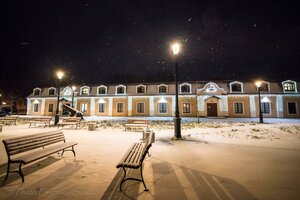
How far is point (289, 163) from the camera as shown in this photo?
4.40 m

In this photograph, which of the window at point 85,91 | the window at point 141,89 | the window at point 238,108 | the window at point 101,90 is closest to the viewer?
the window at point 238,108

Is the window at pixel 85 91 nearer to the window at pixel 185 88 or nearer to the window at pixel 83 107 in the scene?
the window at pixel 83 107

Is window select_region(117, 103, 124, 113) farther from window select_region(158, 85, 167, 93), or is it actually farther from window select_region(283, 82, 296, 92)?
window select_region(283, 82, 296, 92)

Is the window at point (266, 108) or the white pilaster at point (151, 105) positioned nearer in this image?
the window at point (266, 108)

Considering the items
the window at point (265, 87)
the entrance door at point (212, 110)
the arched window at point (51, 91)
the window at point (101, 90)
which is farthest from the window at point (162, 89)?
the arched window at point (51, 91)

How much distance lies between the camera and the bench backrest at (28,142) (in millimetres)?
3670

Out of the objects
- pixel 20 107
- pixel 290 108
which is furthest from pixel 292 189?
pixel 20 107

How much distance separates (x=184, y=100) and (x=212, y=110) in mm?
4687

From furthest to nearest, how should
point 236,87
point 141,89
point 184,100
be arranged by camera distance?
1. point 141,89
2. point 184,100
3. point 236,87

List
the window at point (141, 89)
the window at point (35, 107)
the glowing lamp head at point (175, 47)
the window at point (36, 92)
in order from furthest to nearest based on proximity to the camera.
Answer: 1. the window at point (36, 92)
2. the window at point (35, 107)
3. the window at point (141, 89)
4. the glowing lamp head at point (175, 47)

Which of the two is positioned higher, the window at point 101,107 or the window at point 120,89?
the window at point 120,89

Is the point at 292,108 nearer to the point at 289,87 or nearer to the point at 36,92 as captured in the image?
the point at 289,87

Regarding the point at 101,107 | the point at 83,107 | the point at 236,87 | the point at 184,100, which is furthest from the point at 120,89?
the point at 236,87

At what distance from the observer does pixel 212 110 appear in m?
24.5
